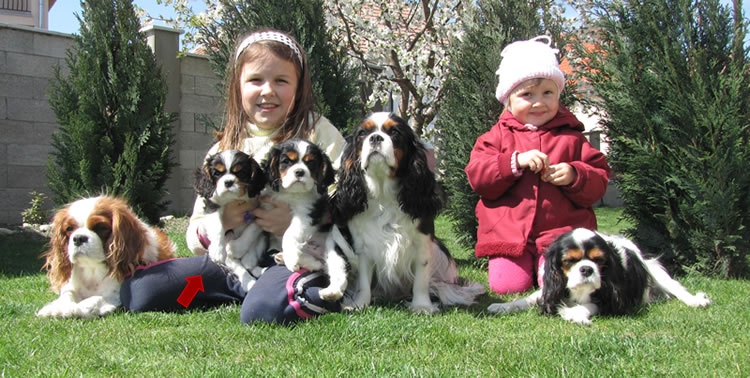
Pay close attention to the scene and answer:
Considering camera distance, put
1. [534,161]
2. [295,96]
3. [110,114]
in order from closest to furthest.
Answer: [534,161], [295,96], [110,114]

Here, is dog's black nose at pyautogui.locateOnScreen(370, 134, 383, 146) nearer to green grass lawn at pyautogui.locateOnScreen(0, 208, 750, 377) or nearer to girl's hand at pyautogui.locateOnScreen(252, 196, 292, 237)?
girl's hand at pyautogui.locateOnScreen(252, 196, 292, 237)

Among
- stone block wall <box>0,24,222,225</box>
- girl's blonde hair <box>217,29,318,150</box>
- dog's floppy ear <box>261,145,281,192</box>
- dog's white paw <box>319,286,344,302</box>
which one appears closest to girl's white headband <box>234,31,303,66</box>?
girl's blonde hair <box>217,29,318,150</box>

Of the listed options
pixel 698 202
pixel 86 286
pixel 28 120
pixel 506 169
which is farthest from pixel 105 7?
pixel 698 202

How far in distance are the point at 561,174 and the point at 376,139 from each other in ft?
5.11

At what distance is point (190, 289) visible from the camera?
3.90 metres

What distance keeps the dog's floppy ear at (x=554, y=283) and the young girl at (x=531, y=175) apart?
0.84 metres

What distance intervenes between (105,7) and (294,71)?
4.46m

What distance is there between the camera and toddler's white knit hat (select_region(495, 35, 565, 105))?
14.8ft

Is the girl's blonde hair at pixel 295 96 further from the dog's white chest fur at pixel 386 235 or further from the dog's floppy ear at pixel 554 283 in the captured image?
the dog's floppy ear at pixel 554 283

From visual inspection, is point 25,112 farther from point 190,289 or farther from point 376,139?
point 376,139

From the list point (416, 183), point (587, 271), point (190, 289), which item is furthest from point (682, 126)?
point (190, 289)

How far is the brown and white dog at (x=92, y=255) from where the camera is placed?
3654 millimetres

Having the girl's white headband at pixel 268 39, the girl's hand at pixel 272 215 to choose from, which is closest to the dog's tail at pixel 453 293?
the girl's hand at pixel 272 215

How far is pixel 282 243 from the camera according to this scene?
3896 millimetres
